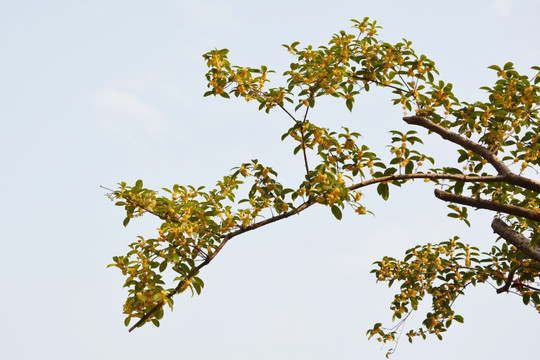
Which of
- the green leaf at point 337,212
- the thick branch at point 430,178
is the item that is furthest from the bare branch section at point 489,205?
the green leaf at point 337,212

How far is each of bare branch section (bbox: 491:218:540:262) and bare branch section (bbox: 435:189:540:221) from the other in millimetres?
701

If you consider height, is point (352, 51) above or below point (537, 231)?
above

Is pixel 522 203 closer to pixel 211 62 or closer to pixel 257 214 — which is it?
pixel 257 214

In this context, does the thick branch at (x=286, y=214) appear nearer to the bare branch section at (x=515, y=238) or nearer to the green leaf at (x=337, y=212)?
the green leaf at (x=337, y=212)

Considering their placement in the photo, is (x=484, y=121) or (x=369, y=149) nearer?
(x=369, y=149)

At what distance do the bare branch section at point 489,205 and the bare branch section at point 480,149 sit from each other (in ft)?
0.68

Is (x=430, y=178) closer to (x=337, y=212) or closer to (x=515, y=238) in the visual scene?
(x=337, y=212)

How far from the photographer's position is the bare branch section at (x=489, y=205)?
15.0ft

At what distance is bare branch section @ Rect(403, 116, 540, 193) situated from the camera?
15.0 ft

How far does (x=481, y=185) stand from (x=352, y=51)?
1.82m

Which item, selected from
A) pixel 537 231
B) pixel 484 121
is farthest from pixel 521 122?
pixel 537 231

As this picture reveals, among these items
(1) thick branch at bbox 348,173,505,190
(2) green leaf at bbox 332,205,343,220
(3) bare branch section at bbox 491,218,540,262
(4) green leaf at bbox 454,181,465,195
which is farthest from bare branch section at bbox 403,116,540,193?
(2) green leaf at bbox 332,205,343,220

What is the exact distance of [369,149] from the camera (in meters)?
4.44

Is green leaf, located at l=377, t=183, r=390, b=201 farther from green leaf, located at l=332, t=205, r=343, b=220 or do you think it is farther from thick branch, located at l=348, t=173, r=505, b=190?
green leaf, located at l=332, t=205, r=343, b=220
